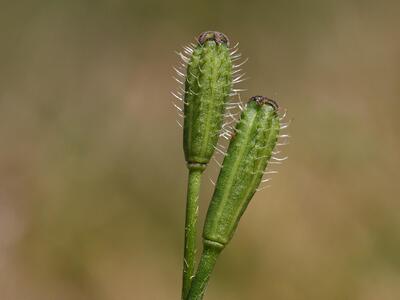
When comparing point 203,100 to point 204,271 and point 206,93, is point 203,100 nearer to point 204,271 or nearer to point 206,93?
point 206,93

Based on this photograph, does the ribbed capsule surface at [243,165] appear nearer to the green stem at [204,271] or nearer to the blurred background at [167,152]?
the green stem at [204,271]

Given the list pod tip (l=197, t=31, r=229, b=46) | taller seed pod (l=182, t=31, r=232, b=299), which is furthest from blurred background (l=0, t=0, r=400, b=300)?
pod tip (l=197, t=31, r=229, b=46)

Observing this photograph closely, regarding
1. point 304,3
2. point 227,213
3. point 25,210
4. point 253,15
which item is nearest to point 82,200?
point 25,210

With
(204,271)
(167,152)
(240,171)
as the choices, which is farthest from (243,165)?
(167,152)

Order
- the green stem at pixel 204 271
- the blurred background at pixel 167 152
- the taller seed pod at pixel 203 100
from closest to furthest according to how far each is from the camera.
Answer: the green stem at pixel 204 271, the taller seed pod at pixel 203 100, the blurred background at pixel 167 152

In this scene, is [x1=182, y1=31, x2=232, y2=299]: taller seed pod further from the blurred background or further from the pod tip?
the blurred background

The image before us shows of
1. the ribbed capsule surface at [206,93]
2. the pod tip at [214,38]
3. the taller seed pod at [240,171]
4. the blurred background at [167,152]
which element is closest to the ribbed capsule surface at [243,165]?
the taller seed pod at [240,171]
